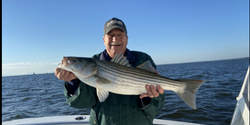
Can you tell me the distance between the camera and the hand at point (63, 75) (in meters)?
3.01

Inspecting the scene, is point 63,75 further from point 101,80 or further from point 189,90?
point 189,90

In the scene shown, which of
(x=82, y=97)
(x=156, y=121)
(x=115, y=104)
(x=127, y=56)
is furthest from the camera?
(x=156, y=121)

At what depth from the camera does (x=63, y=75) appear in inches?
121

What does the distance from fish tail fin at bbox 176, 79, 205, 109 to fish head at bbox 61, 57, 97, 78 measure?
2.09m

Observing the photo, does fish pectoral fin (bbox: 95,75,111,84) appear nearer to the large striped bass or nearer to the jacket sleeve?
the large striped bass

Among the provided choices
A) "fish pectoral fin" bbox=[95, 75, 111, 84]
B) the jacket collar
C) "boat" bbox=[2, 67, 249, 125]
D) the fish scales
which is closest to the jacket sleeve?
"fish pectoral fin" bbox=[95, 75, 111, 84]

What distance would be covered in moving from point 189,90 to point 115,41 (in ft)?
7.11

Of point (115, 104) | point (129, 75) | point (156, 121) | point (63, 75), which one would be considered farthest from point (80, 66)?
point (156, 121)

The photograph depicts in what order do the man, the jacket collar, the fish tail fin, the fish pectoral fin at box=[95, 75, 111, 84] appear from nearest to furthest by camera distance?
the fish pectoral fin at box=[95, 75, 111, 84]
the man
the fish tail fin
the jacket collar

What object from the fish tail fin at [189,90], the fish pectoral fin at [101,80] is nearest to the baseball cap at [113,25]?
the fish pectoral fin at [101,80]

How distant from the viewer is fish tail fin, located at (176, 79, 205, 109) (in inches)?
130

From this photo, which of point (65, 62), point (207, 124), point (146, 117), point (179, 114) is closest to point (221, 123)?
point (207, 124)

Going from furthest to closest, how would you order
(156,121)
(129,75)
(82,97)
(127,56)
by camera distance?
(156,121)
(127,56)
(82,97)
(129,75)

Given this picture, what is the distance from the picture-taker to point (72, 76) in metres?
3.19
